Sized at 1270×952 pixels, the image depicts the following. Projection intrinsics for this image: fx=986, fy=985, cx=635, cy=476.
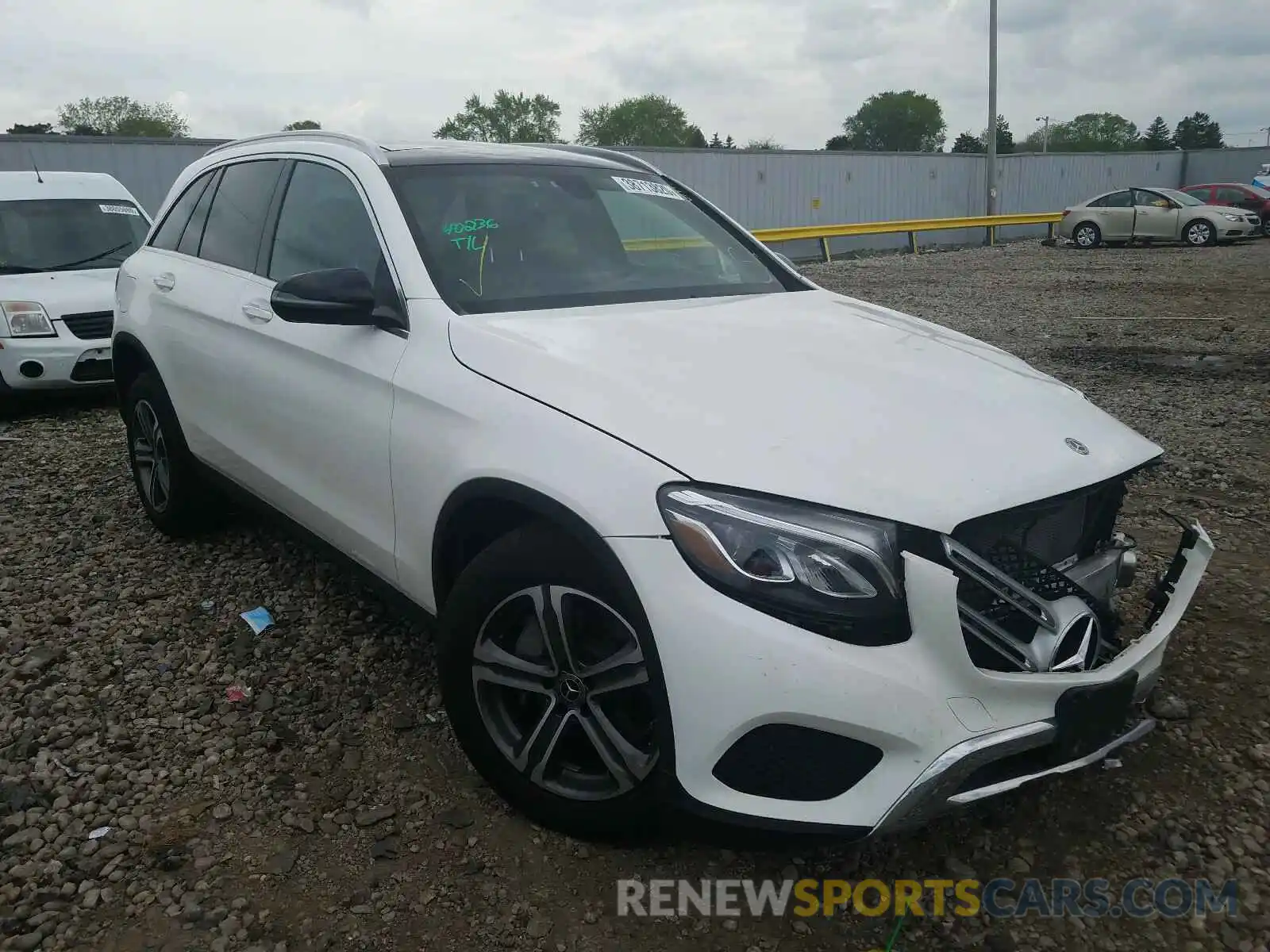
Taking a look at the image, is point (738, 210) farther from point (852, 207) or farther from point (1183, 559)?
point (1183, 559)

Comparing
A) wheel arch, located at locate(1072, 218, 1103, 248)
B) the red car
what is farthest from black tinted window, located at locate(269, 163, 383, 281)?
the red car

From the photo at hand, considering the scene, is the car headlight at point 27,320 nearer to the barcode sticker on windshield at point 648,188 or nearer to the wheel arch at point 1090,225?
the barcode sticker on windshield at point 648,188

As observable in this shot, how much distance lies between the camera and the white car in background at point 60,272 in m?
7.24

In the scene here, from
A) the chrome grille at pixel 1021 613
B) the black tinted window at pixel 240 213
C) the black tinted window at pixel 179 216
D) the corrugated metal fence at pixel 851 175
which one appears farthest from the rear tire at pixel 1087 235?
the chrome grille at pixel 1021 613

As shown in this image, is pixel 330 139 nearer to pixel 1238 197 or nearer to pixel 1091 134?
pixel 1238 197

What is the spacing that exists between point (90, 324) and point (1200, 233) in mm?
22141

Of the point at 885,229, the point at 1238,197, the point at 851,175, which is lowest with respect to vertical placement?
the point at 885,229

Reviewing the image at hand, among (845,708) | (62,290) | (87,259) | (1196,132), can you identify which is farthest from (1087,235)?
(1196,132)

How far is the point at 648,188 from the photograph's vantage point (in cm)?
378

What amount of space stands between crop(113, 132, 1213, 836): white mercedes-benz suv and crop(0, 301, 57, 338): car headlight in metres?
4.71

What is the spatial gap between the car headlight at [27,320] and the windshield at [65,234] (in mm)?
765

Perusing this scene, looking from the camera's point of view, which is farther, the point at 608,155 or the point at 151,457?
the point at 151,457

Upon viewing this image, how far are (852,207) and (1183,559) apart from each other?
27.7 m

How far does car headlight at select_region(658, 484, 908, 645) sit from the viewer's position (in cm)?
194
